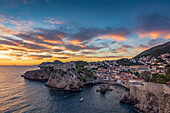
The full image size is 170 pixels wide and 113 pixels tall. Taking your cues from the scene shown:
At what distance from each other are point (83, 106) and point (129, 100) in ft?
44.3

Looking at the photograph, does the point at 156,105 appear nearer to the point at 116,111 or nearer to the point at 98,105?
the point at 116,111

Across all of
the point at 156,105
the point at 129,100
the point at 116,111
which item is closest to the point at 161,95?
the point at 156,105

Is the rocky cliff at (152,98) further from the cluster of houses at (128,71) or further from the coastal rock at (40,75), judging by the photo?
the coastal rock at (40,75)

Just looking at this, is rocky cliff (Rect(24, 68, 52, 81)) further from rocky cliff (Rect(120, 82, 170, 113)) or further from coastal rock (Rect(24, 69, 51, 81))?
rocky cliff (Rect(120, 82, 170, 113))

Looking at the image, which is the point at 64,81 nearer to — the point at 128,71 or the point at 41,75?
the point at 41,75

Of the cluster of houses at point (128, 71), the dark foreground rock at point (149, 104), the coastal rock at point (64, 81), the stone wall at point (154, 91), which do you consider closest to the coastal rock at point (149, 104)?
the dark foreground rock at point (149, 104)

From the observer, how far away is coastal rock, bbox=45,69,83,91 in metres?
42.0

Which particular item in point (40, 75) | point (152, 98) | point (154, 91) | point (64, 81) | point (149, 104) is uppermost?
point (154, 91)

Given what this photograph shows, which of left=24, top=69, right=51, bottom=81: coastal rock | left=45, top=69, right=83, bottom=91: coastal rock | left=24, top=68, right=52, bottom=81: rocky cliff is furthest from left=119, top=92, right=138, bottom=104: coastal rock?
left=24, top=69, right=51, bottom=81: coastal rock

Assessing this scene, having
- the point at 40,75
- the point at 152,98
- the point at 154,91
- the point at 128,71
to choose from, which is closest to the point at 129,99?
the point at 152,98

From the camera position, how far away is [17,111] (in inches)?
904

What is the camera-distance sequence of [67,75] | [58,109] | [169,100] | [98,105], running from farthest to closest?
[67,75], [98,105], [58,109], [169,100]

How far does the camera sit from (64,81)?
142ft

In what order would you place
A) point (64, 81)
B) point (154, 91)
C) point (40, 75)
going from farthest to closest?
point (40, 75) < point (64, 81) < point (154, 91)
